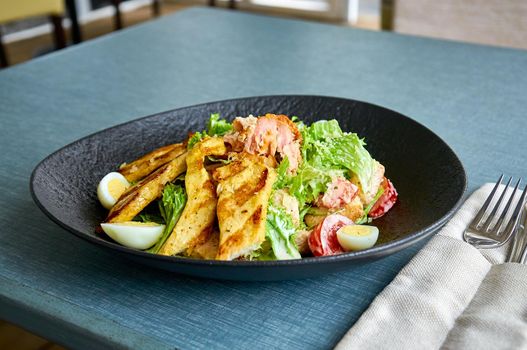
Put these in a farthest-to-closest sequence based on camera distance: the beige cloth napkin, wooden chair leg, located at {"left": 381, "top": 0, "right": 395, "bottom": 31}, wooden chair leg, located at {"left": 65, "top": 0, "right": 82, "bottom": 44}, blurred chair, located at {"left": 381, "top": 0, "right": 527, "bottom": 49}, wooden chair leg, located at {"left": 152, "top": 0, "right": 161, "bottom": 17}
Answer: wooden chair leg, located at {"left": 152, "top": 0, "right": 161, "bottom": 17} → wooden chair leg, located at {"left": 65, "top": 0, "right": 82, "bottom": 44} → wooden chair leg, located at {"left": 381, "top": 0, "right": 395, "bottom": 31} → blurred chair, located at {"left": 381, "top": 0, "right": 527, "bottom": 49} → the beige cloth napkin

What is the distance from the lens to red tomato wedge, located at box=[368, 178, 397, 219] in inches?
39.8

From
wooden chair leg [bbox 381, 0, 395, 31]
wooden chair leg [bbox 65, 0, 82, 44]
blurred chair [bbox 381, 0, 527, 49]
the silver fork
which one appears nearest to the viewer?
the silver fork

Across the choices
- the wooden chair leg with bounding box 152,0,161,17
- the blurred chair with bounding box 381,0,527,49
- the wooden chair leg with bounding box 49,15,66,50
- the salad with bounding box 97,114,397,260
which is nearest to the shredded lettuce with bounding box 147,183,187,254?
the salad with bounding box 97,114,397,260

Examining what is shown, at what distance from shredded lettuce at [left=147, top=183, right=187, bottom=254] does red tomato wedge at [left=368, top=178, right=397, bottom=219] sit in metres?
0.30

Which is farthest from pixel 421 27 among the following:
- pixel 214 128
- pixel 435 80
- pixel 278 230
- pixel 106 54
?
pixel 278 230

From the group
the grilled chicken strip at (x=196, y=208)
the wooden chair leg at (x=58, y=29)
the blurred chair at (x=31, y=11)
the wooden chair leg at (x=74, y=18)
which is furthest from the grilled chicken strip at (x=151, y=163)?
the wooden chair leg at (x=74, y=18)

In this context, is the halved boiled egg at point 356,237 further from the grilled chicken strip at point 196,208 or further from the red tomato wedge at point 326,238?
the grilled chicken strip at point 196,208

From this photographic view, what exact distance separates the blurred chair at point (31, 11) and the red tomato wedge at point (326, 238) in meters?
3.40

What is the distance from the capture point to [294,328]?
2.65 ft

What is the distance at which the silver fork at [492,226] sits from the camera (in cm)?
98

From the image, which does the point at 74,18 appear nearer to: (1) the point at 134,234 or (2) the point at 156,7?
(2) the point at 156,7

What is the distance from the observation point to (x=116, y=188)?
1059 millimetres

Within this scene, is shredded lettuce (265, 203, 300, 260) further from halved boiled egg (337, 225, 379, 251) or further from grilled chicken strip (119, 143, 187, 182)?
grilled chicken strip (119, 143, 187, 182)

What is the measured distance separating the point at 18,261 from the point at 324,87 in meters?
1.00
